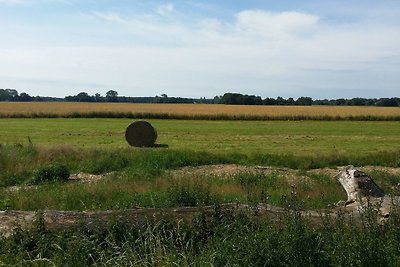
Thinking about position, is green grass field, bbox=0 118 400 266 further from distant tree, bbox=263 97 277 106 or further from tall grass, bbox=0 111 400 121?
distant tree, bbox=263 97 277 106

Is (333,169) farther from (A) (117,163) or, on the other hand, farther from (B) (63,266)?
(B) (63,266)

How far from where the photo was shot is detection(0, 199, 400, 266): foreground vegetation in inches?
214

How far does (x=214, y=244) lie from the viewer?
6.25 metres

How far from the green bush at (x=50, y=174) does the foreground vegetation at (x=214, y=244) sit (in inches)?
391

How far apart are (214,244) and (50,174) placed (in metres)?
12.0

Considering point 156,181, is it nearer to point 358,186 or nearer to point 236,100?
point 358,186

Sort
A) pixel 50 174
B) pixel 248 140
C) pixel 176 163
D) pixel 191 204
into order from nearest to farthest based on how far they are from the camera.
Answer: pixel 191 204 < pixel 50 174 < pixel 176 163 < pixel 248 140

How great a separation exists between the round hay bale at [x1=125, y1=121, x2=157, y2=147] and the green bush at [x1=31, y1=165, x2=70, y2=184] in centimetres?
1521

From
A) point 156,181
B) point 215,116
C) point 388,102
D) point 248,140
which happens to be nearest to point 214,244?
point 156,181

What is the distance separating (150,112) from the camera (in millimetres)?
63875

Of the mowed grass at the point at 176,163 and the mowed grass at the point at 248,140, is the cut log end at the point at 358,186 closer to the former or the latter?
Answer: the mowed grass at the point at 176,163

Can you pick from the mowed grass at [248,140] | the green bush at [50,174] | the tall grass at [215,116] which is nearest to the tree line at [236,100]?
the tall grass at [215,116]

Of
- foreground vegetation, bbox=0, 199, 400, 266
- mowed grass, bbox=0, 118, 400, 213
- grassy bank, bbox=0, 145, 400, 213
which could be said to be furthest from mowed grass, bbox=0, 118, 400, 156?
foreground vegetation, bbox=0, 199, 400, 266

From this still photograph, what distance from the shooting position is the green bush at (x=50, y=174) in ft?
54.2
